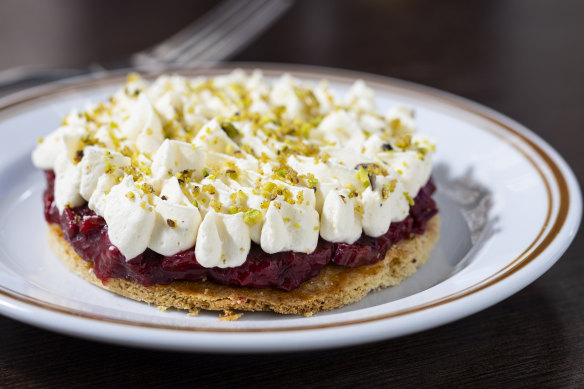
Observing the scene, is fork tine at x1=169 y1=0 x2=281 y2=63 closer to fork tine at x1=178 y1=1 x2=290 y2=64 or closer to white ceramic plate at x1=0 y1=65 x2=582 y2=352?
fork tine at x1=178 y1=1 x2=290 y2=64

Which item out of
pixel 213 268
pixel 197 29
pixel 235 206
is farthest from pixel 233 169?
pixel 197 29

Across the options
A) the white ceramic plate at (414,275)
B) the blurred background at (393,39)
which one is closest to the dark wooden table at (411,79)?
the blurred background at (393,39)

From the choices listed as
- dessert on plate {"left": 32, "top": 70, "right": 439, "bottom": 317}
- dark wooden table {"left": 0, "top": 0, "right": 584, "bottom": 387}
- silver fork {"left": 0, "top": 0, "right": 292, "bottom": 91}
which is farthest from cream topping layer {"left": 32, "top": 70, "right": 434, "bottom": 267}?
silver fork {"left": 0, "top": 0, "right": 292, "bottom": 91}

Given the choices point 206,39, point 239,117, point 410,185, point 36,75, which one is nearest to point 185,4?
point 206,39

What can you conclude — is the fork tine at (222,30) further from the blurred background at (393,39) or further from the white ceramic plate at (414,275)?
the white ceramic plate at (414,275)

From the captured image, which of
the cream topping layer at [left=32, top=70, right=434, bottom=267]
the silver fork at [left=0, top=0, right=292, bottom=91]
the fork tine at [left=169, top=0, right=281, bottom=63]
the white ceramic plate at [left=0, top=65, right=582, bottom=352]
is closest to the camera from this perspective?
the white ceramic plate at [left=0, top=65, right=582, bottom=352]

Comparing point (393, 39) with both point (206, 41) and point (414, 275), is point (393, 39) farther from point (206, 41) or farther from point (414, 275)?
point (414, 275)

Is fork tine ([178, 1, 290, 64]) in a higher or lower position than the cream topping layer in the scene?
lower
